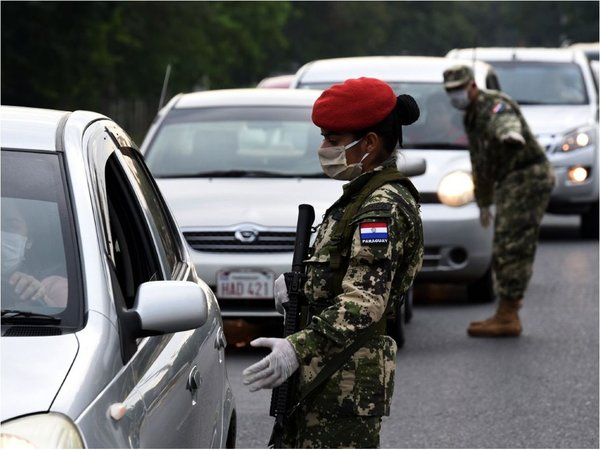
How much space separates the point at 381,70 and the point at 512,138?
126 inches

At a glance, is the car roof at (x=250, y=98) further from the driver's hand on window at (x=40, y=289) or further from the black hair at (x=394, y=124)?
the driver's hand on window at (x=40, y=289)

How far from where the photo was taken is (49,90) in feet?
145

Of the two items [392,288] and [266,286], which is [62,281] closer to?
[392,288]

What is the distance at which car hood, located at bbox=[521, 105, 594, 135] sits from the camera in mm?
18109

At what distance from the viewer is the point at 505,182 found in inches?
438

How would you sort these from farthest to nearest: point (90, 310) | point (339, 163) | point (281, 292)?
point (281, 292) < point (339, 163) < point (90, 310)

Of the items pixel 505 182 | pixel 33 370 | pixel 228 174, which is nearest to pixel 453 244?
pixel 505 182

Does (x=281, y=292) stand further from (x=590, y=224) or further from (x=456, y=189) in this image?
(x=590, y=224)

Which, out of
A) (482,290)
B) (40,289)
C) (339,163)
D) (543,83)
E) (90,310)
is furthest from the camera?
(543,83)

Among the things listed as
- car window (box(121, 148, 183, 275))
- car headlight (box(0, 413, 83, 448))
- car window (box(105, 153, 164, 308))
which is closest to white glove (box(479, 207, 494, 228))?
car window (box(121, 148, 183, 275))

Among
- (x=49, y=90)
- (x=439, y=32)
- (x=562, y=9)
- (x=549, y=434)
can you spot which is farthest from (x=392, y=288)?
(x=439, y=32)

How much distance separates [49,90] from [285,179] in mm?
34125

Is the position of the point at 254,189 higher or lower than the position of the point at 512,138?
lower

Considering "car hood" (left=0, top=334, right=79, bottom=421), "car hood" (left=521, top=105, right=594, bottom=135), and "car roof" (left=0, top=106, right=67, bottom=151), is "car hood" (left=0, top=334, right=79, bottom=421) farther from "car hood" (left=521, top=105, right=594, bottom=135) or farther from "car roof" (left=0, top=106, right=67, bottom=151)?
"car hood" (left=521, top=105, right=594, bottom=135)
